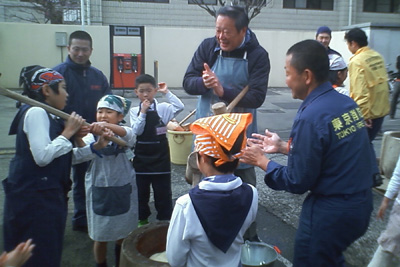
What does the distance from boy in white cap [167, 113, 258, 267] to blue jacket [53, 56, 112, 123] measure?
7.17 feet

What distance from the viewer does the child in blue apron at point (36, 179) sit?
2.46 meters

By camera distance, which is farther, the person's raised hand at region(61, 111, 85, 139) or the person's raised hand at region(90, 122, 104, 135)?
the person's raised hand at region(90, 122, 104, 135)

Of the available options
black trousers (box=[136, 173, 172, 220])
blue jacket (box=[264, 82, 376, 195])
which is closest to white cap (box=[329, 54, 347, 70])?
black trousers (box=[136, 173, 172, 220])

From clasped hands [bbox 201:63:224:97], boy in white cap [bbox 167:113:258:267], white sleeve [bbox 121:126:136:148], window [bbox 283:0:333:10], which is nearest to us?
boy in white cap [bbox 167:113:258:267]

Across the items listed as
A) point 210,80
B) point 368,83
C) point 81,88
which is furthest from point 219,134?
point 368,83

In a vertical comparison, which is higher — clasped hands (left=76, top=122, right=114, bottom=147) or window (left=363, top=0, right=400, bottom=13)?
window (left=363, top=0, right=400, bottom=13)

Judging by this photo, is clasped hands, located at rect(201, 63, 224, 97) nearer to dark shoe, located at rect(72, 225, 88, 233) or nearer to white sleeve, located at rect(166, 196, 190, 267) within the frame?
white sleeve, located at rect(166, 196, 190, 267)

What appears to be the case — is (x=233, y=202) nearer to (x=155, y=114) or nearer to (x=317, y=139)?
(x=317, y=139)

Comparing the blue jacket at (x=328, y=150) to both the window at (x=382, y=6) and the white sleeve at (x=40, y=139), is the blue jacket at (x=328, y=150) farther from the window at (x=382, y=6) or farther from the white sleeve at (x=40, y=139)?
the window at (x=382, y=6)

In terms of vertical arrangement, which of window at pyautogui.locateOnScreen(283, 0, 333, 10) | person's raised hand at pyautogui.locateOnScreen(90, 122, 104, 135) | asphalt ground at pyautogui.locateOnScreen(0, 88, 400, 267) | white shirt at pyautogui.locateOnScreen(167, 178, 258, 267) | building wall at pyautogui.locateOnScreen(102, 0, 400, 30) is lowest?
asphalt ground at pyautogui.locateOnScreen(0, 88, 400, 267)

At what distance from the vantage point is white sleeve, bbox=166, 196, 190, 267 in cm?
195

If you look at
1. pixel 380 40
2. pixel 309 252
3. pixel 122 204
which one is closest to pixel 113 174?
pixel 122 204

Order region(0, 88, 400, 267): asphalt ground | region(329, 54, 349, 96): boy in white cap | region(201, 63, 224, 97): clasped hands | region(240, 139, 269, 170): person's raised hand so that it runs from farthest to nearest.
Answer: region(329, 54, 349, 96): boy in white cap
region(0, 88, 400, 267): asphalt ground
region(201, 63, 224, 97): clasped hands
region(240, 139, 269, 170): person's raised hand

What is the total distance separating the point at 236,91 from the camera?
10.7ft
